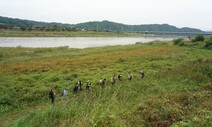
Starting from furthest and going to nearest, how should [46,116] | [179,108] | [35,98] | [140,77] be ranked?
[140,77] < [35,98] < [179,108] < [46,116]

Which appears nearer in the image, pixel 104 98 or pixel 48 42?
pixel 104 98

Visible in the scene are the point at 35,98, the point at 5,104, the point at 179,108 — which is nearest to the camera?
the point at 179,108

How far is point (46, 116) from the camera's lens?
825 centimetres

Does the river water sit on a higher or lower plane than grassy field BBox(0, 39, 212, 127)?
lower

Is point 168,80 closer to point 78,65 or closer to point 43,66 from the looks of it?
point 78,65

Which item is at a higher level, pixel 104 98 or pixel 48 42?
pixel 104 98

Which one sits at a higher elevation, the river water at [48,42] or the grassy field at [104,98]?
the grassy field at [104,98]

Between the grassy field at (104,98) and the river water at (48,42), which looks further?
the river water at (48,42)

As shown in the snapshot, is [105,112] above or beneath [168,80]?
above

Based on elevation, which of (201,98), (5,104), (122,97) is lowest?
(5,104)

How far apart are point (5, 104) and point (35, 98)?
193 centimetres

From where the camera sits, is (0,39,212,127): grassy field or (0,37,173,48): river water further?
(0,37,173,48): river water

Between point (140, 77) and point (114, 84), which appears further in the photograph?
point (140, 77)

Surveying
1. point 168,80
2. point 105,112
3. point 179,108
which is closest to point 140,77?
point 168,80
